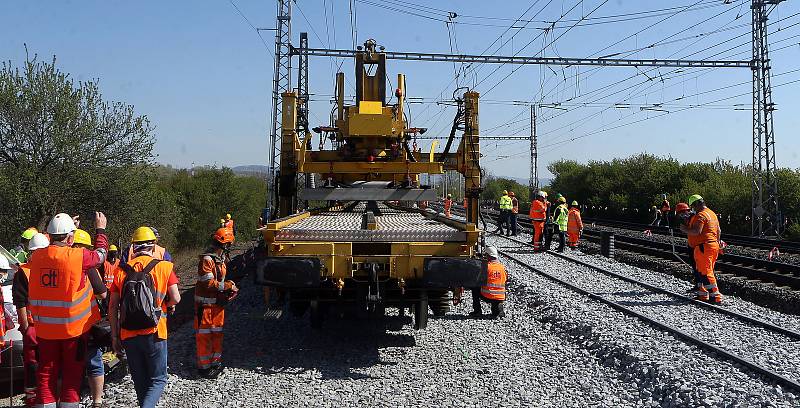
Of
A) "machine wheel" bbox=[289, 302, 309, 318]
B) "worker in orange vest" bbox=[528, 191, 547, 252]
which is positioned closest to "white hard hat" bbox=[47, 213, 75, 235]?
"machine wheel" bbox=[289, 302, 309, 318]

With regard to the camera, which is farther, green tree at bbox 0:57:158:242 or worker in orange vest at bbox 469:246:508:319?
green tree at bbox 0:57:158:242

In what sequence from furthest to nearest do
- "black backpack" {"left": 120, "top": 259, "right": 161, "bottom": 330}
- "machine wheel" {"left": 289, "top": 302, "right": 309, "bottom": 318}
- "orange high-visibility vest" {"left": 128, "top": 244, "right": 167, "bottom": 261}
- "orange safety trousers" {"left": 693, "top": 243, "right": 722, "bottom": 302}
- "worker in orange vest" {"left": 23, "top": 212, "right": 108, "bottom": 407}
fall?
"orange safety trousers" {"left": 693, "top": 243, "right": 722, "bottom": 302} → "machine wheel" {"left": 289, "top": 302, "right": 309, "bottom": 318} → "orange high-visibility vest" {"left": 128, "top": 244, "right": 167, "bottom": 261} → "worker in orange vest" {"left": 23, "top": 212, "right": 108, "bottom": 407} → "black backpack" {"left": 120, "top": 259, "right": 161, "bottom": 330}

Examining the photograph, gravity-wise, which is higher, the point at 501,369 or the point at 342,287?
the point at 342,287

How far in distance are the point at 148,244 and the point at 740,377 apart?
18.1 ft

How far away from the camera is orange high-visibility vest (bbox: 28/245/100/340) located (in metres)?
4.61

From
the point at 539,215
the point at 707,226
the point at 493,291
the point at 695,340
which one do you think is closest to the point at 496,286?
the point at 493,291

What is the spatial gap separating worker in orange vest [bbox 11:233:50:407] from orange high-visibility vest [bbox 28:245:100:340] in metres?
0.30

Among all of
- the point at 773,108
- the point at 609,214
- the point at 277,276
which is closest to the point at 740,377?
the point at 277,276

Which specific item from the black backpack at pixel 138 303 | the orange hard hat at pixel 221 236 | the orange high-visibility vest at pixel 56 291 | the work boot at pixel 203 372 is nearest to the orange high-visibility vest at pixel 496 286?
the orange hard hat at pixel 221 236

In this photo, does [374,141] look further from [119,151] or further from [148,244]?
[119,151]

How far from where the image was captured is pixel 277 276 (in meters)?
6.12

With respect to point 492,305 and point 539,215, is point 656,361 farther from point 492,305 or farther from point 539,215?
point 539,215

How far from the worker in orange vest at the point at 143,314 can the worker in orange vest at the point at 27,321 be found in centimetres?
83

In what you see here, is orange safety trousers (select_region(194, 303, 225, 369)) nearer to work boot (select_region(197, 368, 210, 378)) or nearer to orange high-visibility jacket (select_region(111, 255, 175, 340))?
work boot (select_region(197, 368, 210, 378))
